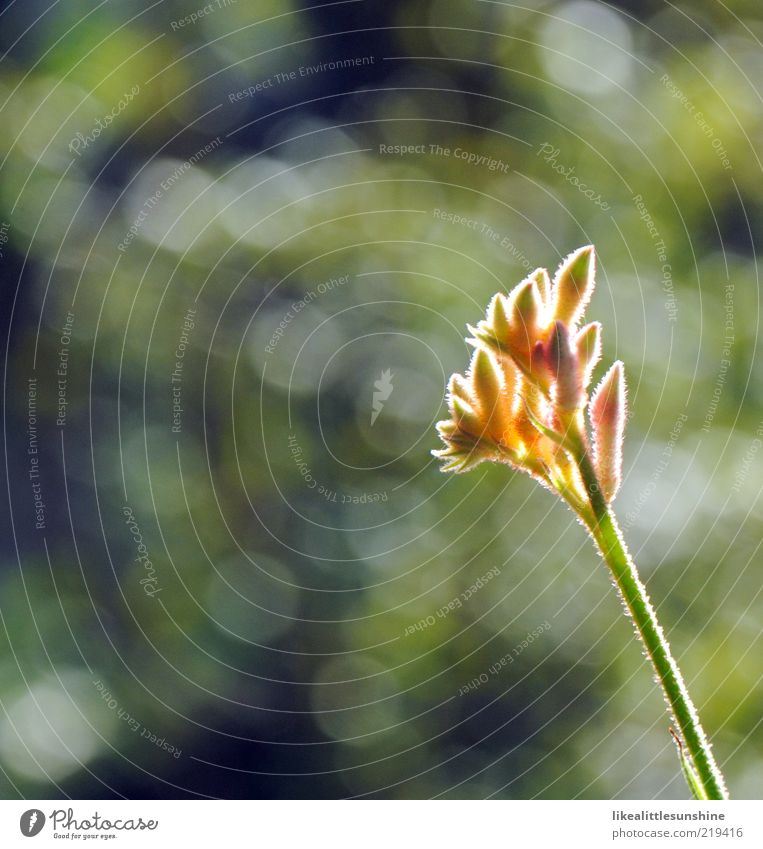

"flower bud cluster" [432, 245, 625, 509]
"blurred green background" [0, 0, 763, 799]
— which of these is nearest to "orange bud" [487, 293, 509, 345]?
"flower bud cluster" [432, 245, 625, 509]

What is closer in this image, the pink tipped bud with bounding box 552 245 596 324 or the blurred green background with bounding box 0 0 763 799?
the pink tipped bud with bounding box 552 245 596 324

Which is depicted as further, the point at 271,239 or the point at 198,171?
the point at 271,239

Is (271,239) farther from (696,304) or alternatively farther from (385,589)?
(696,304)

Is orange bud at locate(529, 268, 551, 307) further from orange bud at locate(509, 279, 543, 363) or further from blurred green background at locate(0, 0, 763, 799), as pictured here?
→ blurred green background at locate(0, 0, 763, 799)

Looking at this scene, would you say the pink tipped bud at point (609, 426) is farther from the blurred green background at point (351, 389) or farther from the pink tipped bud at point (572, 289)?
the blurred green background at point (351, 389)

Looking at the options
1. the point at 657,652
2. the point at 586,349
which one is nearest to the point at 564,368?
the point at 586,349

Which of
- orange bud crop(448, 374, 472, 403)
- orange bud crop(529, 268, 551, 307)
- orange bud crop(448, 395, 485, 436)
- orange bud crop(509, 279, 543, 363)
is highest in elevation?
orange bud crop(529, 268, 551, 307)
